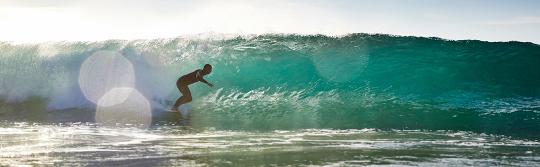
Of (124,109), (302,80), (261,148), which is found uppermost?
(302,80)

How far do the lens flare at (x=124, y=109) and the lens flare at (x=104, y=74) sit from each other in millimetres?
187

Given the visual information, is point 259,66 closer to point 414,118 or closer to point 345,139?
point 414,118

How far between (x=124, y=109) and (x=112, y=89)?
10.5ft

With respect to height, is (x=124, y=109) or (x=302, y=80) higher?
(x=302, y=80)

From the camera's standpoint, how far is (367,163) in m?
7.66

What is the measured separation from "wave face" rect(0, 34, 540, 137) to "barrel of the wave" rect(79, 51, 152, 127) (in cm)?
6

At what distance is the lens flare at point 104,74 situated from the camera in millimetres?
21438

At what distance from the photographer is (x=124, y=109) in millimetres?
18516

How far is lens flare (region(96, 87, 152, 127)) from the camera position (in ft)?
52.6

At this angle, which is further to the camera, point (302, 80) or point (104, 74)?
point (104, 74)

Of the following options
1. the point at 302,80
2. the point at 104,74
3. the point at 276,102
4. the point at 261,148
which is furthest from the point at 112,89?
the point at 261,148

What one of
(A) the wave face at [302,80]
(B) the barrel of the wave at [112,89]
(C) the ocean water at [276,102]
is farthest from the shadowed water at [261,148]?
(B) the barrel of the wave at [112,89]

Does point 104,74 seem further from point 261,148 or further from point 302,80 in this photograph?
point 261,148

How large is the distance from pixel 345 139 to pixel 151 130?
424cm
